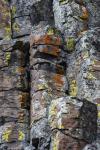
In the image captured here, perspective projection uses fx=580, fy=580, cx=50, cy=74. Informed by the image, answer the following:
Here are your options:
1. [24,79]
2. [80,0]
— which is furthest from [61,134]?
[80,0]

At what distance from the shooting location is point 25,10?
114ft

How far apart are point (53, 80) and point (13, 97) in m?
2.18

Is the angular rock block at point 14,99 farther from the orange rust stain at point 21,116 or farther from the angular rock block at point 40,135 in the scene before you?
the angular rock block at point 40,135

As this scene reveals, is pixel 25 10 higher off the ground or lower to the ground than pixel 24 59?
higher

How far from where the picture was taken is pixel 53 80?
95.6 feet

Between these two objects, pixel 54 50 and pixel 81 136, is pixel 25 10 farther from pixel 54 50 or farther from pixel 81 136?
pixel 81 136

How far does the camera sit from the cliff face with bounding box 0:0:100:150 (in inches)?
974

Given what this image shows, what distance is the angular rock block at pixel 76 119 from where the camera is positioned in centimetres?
2441

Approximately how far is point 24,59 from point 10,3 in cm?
642

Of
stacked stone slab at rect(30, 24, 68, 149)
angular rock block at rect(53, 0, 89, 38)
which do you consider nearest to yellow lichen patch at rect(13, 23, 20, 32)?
angular rock block at rect(53, 0, 89, 38)

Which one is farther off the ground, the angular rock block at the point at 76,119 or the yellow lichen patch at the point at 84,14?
the yellow lichen patch at the point at 84,14

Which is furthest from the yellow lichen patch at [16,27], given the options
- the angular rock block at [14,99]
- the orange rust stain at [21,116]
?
the orange rust stain at [21,116]

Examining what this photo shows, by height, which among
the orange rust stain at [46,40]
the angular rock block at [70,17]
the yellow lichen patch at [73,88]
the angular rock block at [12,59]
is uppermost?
the angular rock block at [70,17]

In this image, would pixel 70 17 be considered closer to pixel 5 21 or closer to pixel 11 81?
pixel 5 21
